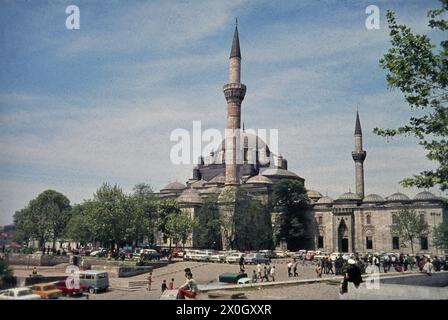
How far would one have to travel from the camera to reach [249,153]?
230ft

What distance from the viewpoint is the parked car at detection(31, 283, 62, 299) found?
1658cm

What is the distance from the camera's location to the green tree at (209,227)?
46156 mm

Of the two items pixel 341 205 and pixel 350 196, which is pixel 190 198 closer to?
pixel 341 205

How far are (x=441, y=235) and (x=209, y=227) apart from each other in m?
22.8

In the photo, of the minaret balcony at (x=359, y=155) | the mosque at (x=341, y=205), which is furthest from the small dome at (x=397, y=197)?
the minaret balcony at (x=359, y=155)

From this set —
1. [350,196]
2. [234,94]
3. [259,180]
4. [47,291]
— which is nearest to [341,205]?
[350,196]

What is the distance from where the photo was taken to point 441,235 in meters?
42.9

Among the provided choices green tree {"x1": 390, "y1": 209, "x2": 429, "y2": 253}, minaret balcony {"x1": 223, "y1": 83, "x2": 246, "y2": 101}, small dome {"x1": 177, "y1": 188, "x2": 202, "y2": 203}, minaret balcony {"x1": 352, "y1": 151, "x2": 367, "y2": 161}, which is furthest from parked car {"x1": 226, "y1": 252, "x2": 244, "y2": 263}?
minaret balcony {"x1": 352, "y1": 151, "x2": 367, "y2": 161}

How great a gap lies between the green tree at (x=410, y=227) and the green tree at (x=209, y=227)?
62.2 feet

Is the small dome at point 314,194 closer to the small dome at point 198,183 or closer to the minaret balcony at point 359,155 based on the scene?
the minaret balcony at point 359,155

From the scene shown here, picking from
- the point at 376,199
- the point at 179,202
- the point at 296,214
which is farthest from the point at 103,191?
the point at 376,199

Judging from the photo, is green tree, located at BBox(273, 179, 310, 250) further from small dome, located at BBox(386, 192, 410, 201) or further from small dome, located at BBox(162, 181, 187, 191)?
small dome, located at BBox(162, 181, 187, 191)
